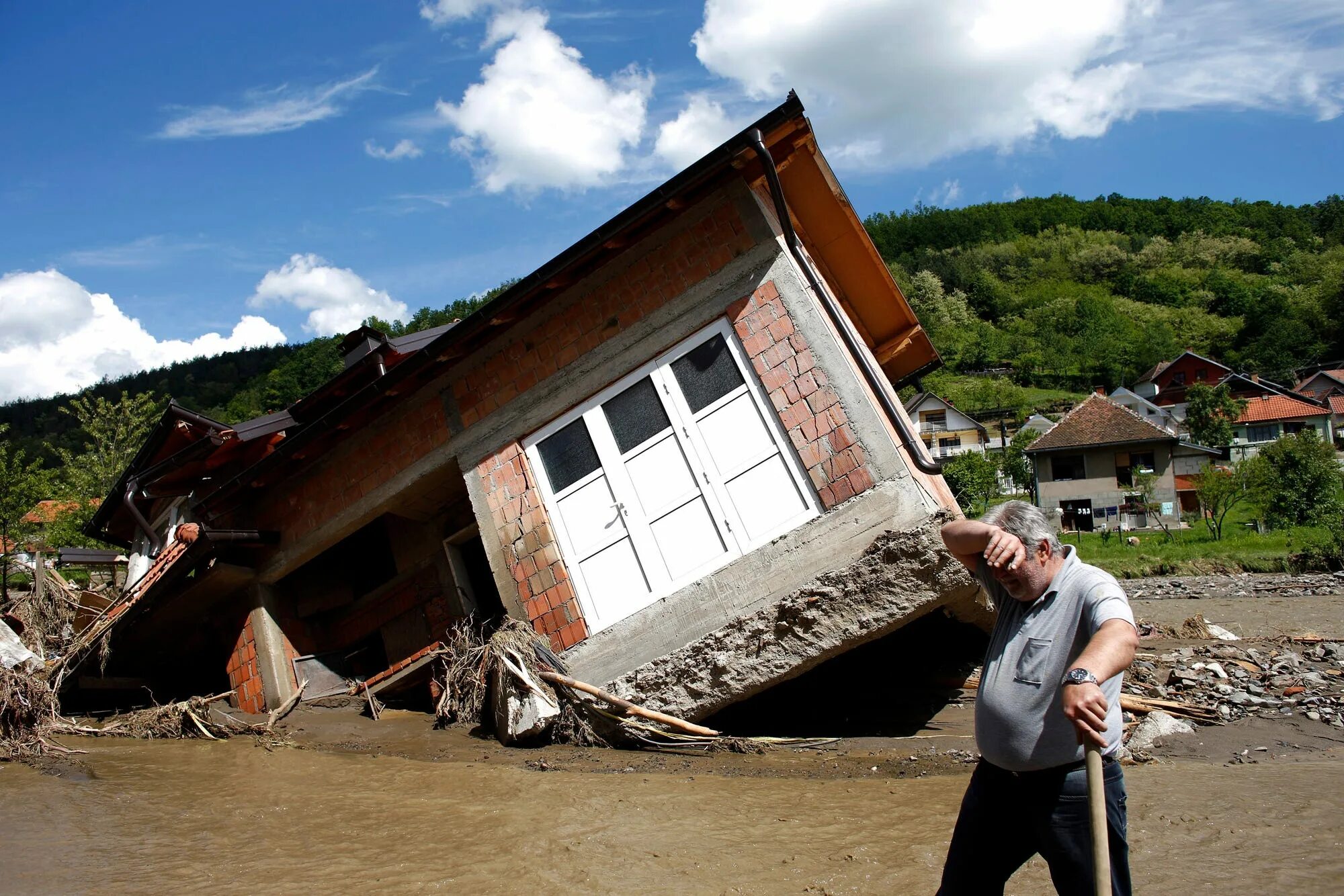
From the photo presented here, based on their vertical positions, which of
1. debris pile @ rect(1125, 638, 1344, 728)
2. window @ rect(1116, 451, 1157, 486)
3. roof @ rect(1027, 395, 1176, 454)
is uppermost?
roof @ rect(1027, 395, 1176, 454)

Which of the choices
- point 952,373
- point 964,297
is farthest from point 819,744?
point 964,297

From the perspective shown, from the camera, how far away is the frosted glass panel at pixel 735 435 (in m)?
7.32

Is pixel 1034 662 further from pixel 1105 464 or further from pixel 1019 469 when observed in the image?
pixel 1019 469

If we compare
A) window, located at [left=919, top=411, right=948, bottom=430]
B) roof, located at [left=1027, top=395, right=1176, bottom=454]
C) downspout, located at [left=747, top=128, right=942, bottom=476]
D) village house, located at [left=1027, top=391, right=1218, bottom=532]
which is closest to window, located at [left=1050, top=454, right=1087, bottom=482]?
village house, located at [left=1027, top=391, right=1218, bottom=532]

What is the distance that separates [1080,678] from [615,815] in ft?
10.5

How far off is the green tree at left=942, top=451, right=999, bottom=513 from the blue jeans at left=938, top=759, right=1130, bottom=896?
4901 centimetres

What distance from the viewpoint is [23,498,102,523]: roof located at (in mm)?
23484

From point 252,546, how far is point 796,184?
735 centimetres

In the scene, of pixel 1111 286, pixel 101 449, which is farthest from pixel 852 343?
pixel 1111 286

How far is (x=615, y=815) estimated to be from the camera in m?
5.01

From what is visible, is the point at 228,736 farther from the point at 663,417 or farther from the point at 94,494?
the point at 94,494

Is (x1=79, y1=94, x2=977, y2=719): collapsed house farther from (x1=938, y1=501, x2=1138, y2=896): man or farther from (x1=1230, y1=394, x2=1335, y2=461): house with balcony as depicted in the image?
(x1=1230, y1=394, x2=1335, y2=461): house with balcony

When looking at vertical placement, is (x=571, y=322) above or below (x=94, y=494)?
below

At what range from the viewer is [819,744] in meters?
6.76
